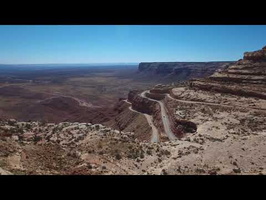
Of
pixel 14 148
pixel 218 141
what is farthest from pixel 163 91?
pixel 14 148

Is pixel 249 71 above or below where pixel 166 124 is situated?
above

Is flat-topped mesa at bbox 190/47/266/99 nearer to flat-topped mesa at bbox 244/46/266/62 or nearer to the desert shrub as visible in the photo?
flat-topped mesa at bbox 244/46/266/62

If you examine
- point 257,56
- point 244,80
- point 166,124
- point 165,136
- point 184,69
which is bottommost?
point 165,136

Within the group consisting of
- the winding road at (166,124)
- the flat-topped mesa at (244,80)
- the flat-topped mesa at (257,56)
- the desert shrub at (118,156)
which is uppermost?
the flat-topped mesa at (257,56)

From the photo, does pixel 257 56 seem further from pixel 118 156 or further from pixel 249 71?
pixel 118 156

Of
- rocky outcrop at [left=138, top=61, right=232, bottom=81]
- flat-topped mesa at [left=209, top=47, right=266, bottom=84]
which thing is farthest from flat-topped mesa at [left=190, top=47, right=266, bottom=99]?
rocky outcrop at [left=138, top=61, right=232, bottom=81]

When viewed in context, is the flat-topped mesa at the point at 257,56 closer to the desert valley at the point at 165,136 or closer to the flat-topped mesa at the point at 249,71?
the flat-topped mesa at the point at 249,71

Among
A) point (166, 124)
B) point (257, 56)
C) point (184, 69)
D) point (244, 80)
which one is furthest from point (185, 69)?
point (166, 124)

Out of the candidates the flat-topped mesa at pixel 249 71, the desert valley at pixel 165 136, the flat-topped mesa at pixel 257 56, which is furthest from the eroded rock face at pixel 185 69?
the flat-topped mesa at pixel 249 71
